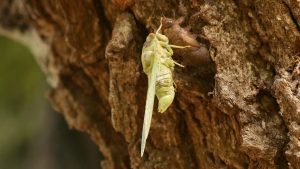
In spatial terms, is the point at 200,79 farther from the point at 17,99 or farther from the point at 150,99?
the point at 17,99

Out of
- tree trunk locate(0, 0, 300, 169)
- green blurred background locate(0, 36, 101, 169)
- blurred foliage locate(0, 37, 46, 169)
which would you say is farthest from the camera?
blurred foliage locate(0, 37, 46, 169)

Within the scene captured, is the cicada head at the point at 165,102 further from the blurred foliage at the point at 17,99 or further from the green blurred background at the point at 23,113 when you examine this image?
the blurred foliage at the point at 17,99

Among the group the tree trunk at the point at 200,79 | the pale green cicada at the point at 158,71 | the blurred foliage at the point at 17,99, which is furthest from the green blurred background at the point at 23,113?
the pale green cicada at the point at 158,71

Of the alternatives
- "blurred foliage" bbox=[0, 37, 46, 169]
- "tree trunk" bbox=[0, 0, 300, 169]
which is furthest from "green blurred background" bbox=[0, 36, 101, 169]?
"tree trunk" bbox=[0, 0, 300, 169]

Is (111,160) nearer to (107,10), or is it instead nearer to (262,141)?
(107,10)

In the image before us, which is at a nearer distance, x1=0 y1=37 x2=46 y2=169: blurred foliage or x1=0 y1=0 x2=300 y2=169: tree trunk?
x1=0 y1=0 x2=300 y2=169: tree trunk

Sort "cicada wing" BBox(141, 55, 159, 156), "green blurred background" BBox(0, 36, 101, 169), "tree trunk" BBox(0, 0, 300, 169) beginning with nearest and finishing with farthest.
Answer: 1. "tree trunk" BBox(0, 0, 300, 169)
2. "cicada wing" BBox(141, 55, 159, 156)
3. "green blurred background" BBox(0, 36, 101, 169)

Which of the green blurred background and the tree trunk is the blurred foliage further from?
the tree trunk
